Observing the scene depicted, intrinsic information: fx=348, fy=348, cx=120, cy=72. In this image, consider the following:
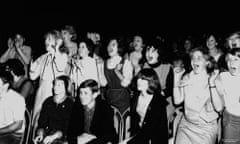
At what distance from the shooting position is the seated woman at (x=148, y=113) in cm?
280

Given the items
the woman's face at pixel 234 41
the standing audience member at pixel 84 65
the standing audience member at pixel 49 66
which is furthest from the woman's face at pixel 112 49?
the woman's face at pixel 234 41

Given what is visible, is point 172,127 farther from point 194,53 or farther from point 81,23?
point 81,23

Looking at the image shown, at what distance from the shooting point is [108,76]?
334 centimetres

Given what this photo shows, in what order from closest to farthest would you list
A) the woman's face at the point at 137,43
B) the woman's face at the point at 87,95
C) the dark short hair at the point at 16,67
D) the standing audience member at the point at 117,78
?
the woman's face at the point at 87,95 < the standing audience member at the point at 117,78 < the dark short hair at the point at 16,67 < the woman's face at the point at 137,43

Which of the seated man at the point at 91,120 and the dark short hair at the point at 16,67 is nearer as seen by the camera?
the seated man at the point at 91,120

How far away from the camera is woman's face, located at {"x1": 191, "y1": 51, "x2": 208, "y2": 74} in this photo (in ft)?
9.36

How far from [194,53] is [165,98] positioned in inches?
18.7

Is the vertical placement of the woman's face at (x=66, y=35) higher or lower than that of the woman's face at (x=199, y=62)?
higher

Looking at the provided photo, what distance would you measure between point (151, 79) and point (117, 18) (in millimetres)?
1499

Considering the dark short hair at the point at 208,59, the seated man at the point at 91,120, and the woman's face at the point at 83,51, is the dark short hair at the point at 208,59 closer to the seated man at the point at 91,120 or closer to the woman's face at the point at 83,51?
the seated man at the point at 91,120

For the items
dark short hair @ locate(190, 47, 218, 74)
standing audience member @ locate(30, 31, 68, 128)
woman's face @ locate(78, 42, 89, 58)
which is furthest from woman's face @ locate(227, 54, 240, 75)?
standing audience member @ locate(30, 31, 68, 128)

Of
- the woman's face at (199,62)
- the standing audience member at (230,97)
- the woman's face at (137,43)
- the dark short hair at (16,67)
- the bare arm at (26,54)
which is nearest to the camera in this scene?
the standing audience member at (230,97)

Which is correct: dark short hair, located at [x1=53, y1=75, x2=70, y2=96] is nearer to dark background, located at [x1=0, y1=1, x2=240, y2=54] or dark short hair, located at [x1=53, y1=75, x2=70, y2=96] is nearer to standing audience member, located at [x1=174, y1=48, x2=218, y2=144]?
dark background, located at [x1=0, y1=1, x2=240, y2=54]

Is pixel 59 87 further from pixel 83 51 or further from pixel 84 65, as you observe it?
pixel 83 51
